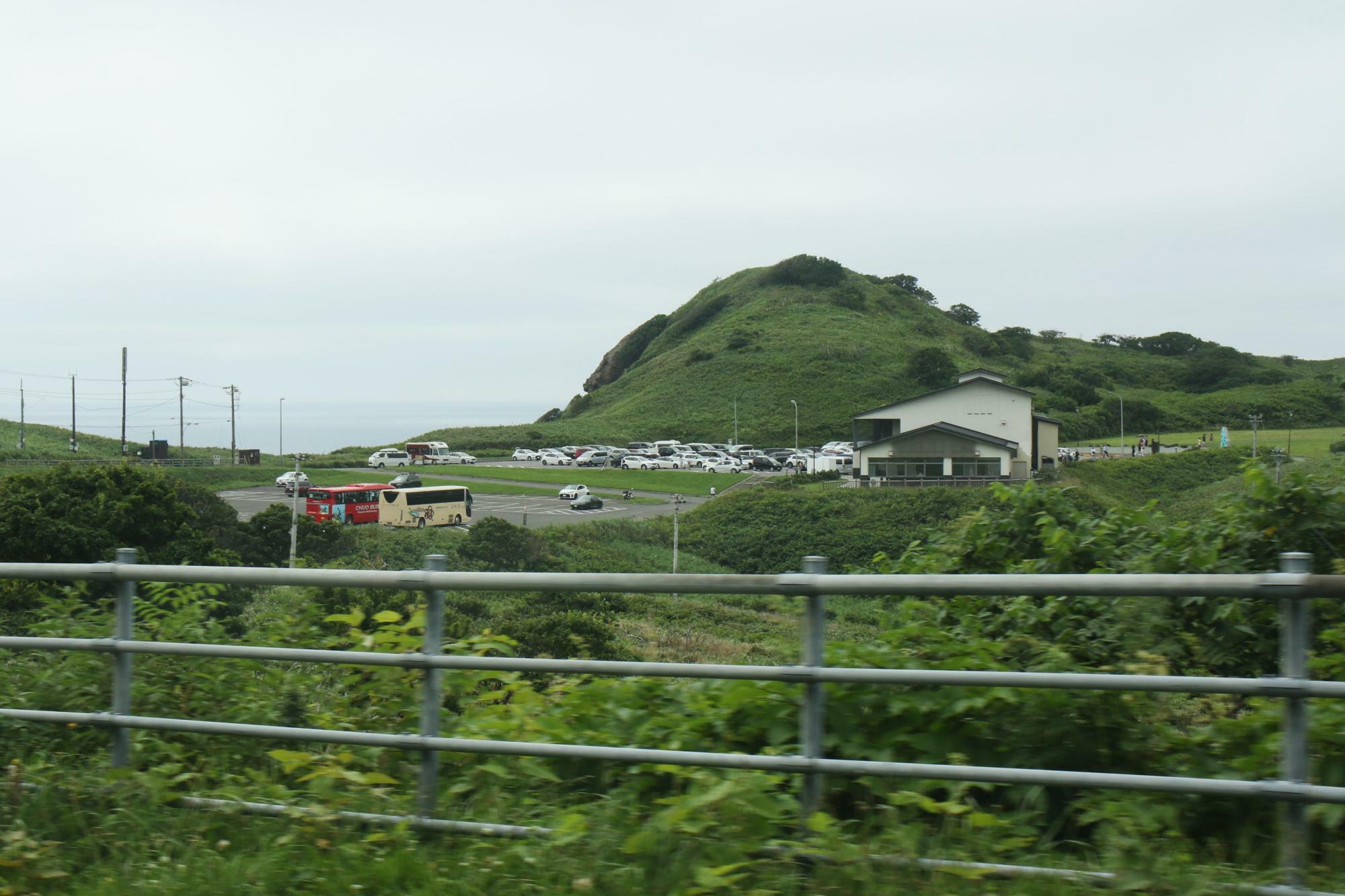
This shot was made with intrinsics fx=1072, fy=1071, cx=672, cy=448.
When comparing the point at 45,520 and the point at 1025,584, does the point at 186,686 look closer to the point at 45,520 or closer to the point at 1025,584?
the point at 1025,584

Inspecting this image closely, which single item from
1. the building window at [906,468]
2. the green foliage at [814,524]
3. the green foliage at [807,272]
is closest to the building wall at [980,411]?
the building window at [906,468]

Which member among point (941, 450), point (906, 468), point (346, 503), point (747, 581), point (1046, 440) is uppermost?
point (1046, 440)

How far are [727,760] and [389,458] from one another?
80.6 m

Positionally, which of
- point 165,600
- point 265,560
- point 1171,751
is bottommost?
point 265,560

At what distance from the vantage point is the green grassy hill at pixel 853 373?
81.2m

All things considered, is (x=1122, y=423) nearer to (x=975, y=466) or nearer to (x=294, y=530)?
(x=975, y=466)

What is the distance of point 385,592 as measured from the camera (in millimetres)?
4207

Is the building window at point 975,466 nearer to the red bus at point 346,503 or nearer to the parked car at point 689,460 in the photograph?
the parked car at point 689,460

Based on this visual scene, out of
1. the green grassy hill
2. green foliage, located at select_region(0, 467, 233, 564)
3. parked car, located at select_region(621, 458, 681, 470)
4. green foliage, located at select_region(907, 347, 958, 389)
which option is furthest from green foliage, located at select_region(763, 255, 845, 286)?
green foliage, located at select_region(0, 467, 233, 564)

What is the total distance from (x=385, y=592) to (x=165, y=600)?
1.05 m

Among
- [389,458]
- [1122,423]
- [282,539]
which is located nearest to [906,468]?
[1122,423]

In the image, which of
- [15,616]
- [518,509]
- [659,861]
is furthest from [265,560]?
[659,861]

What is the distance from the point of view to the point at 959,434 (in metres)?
53.7

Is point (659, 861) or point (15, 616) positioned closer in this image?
point (659, 861)
